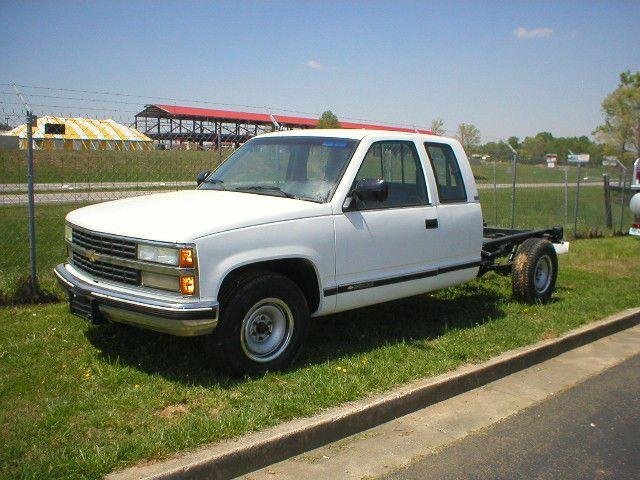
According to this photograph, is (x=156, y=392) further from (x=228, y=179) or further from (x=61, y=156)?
(x=61, y=156)

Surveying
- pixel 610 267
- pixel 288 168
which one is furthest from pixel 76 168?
pixel 610 267

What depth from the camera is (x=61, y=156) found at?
27.4ft

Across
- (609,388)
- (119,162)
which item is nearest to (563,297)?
(609,388)

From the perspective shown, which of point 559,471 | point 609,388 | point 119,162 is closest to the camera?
point 559,471

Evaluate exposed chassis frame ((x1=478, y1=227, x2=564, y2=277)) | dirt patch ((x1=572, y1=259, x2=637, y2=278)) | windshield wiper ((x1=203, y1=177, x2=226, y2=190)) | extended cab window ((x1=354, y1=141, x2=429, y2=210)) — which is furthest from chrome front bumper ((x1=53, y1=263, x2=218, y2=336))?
dirt patch ((x1=572, y1=259, x2=637, y2=278))

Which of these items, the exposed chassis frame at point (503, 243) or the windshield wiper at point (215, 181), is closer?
the windshield wiper at point (215, 181)

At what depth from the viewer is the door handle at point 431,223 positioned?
20.4 ft

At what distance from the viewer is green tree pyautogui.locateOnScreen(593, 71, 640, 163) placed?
1106 inches

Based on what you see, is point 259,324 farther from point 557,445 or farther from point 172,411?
point 557,445

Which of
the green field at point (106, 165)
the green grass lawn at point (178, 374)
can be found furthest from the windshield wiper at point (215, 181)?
the green field at point (106, 165)

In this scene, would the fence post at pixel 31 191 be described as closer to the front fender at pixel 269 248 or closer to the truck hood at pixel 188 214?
the truck hood at pixel 188 214

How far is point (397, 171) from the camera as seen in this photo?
638 cm

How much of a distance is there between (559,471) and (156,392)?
265cm

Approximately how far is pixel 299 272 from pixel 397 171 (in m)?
1.62
